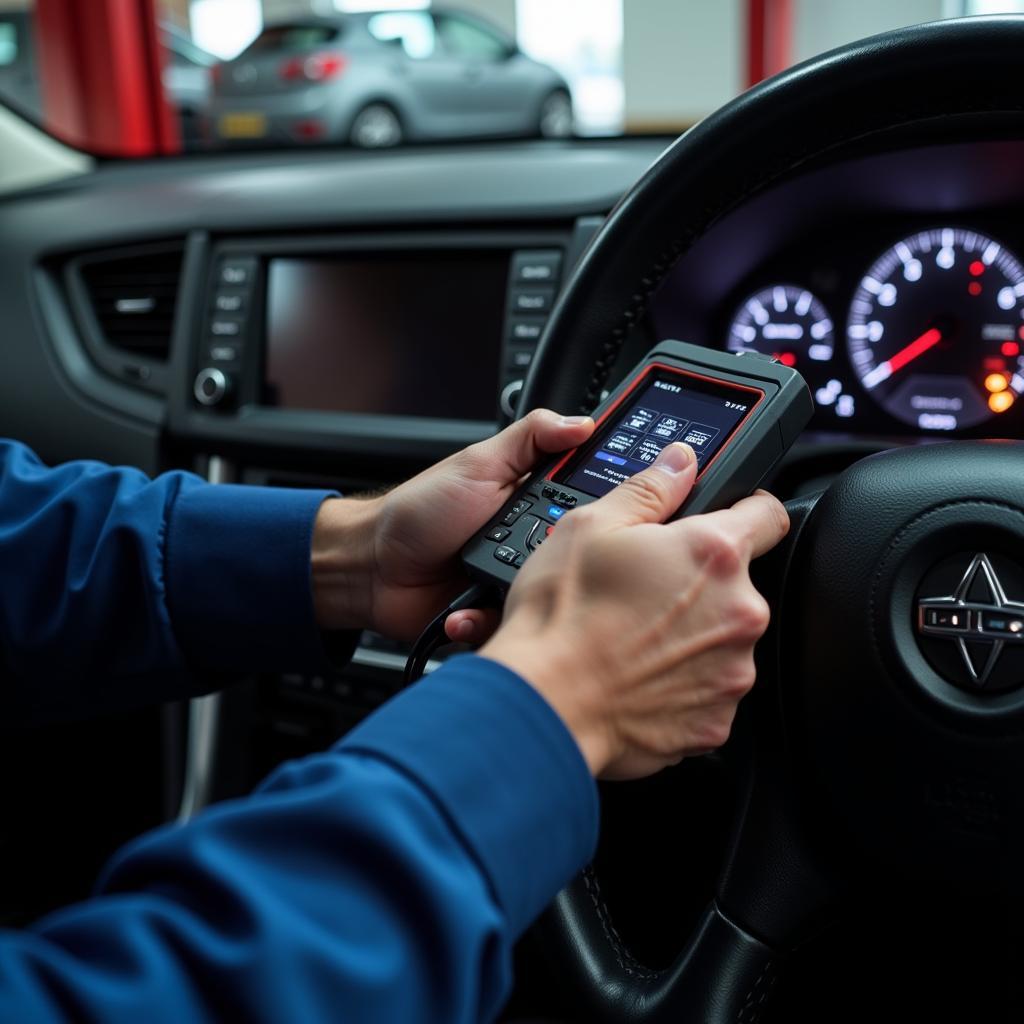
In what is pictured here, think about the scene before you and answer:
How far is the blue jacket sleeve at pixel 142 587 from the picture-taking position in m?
0.80

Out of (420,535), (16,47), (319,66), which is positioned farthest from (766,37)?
(420,535)

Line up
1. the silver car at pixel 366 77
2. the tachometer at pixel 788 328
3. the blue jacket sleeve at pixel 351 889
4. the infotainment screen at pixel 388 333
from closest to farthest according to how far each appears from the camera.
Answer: the blue jacket sleeve at pixel 351 889, the tachometer at pixel 788 328, the infotainment screen at pixel 388 333, the silver car at pixel 366 77

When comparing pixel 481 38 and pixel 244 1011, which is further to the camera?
pixel 481 38

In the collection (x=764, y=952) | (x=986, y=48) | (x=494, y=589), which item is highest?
(x=986, y=48)

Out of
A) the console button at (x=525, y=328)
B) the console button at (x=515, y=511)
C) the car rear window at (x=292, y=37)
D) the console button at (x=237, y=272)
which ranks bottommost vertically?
the console button at (x=525, y=328)

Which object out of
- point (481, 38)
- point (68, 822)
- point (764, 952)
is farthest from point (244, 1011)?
point (481, 38)

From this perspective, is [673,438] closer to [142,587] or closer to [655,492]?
[655,492]

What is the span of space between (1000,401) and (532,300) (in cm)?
45

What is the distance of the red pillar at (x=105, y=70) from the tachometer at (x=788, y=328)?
3.35 m

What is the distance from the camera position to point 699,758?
69 centimetres

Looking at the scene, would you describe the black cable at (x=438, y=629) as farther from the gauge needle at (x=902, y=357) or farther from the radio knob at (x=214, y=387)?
the radio knob at (x=214, y=387)

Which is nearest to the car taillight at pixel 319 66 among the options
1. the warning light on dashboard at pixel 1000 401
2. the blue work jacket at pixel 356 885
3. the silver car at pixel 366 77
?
the silver car at pixel 366 77

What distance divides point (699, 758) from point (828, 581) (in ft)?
0.45

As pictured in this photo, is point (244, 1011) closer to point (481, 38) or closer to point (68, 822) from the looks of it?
point (68, 822)
